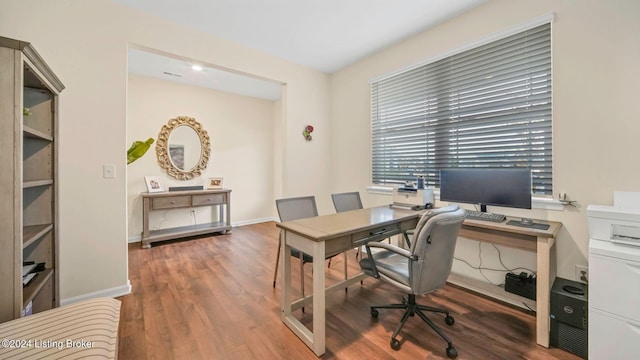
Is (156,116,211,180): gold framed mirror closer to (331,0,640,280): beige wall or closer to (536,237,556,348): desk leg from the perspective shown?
(331,0,640,280): beige wall

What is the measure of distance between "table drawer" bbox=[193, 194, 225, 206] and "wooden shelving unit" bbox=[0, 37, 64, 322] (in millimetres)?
2523

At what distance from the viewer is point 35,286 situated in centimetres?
150

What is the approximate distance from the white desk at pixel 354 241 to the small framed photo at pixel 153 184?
3397 mm

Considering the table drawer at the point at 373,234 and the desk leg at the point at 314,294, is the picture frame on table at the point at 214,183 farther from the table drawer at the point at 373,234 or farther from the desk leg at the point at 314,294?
the table drawer at the point at 373,234

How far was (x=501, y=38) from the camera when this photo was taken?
90.7 inches

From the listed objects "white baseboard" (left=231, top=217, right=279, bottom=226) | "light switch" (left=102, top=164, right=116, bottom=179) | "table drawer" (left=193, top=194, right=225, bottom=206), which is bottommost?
"white baseboard" (left=231, top=217, right=279, bottom=226)

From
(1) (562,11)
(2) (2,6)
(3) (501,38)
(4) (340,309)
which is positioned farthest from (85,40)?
(1) (562,11)

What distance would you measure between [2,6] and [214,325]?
291 cm

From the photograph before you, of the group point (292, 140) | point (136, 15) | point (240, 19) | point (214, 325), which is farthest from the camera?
point (292, 140)

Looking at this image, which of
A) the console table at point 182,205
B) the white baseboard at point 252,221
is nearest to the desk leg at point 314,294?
the console table at point 182,205

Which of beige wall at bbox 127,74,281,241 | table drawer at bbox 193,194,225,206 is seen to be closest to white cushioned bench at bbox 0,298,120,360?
table drawer at bbox 193,194,225,206

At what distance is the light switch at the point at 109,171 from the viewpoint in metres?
2.33

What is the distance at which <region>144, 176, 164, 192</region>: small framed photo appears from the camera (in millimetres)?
4215

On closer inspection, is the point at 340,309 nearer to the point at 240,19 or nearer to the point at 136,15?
the point at 240,19
